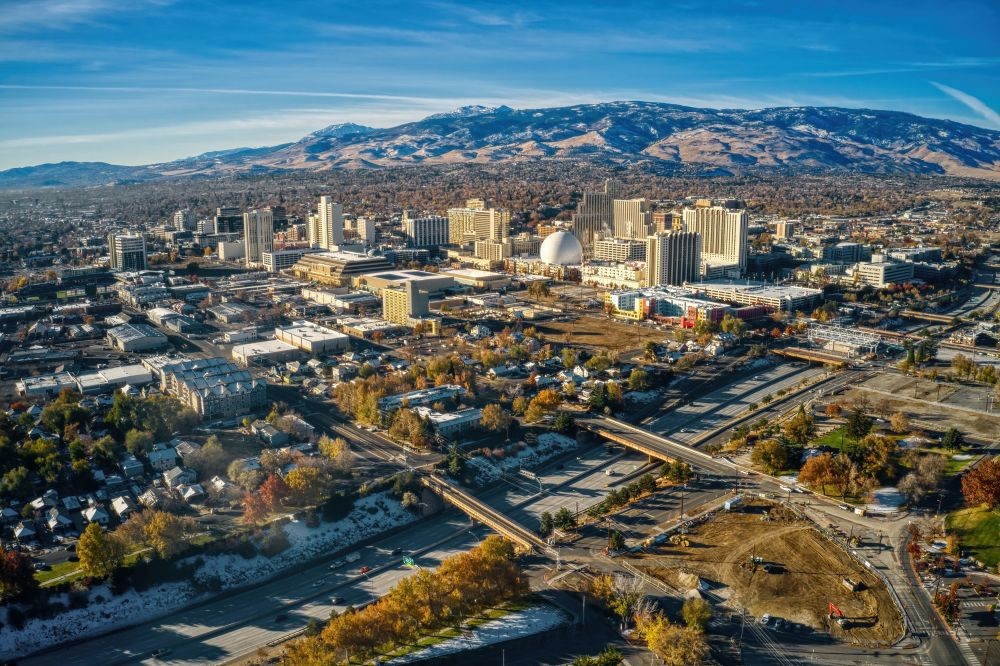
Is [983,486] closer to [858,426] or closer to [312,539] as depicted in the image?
[858,426]

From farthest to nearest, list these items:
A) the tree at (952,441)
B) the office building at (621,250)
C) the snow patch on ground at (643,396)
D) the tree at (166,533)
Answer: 1. the office building at (621,250)
2. the snow patch on ground at (643,396)
3. the tree at (952,441)
4. the tree at (166,533)

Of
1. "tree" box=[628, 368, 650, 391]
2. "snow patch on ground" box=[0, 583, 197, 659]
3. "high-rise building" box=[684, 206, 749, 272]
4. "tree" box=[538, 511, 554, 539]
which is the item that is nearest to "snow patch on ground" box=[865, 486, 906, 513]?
"tree" box=[538, 511, 554, 539]

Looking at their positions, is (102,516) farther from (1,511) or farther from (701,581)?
(701,581)

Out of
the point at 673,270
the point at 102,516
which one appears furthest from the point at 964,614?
the point at 673,270

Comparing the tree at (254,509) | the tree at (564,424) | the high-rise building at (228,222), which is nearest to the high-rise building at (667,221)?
the high-rise building at (228,222)

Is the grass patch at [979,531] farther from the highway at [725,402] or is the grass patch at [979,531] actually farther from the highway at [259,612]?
the highway at [259,612]

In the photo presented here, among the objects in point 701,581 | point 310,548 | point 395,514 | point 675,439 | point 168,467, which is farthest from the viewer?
point 675,439
